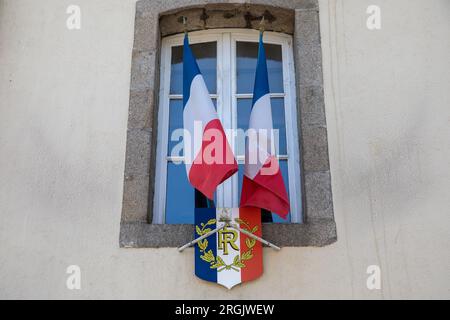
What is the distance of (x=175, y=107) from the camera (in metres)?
4.39

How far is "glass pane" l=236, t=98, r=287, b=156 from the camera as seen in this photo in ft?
13.8

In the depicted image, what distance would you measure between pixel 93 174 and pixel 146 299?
0.94m

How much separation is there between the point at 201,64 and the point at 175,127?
1.92 ft

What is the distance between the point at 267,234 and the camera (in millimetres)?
3742

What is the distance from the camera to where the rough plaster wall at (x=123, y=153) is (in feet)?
12.0

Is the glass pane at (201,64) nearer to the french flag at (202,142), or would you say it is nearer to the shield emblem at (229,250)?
the french flag at (202,142)

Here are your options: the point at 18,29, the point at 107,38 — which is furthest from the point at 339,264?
the point at 18,29

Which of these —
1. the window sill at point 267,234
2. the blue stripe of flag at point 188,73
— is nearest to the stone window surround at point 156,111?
the window sill at point 267,234

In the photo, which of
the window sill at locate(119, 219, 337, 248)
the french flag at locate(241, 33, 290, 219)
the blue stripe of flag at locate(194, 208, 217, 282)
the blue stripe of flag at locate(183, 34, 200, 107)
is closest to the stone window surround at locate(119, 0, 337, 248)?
the window sill at locate(119, 219, 337, 248)

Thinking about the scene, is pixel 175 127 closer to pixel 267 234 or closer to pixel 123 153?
pixel 123 153

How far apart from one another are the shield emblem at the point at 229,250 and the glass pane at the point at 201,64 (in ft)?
3.61

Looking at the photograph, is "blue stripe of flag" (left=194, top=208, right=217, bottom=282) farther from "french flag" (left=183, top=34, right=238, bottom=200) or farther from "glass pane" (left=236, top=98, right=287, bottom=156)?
"glass pane" (left=236, top=98, right=287, bottom=156)
